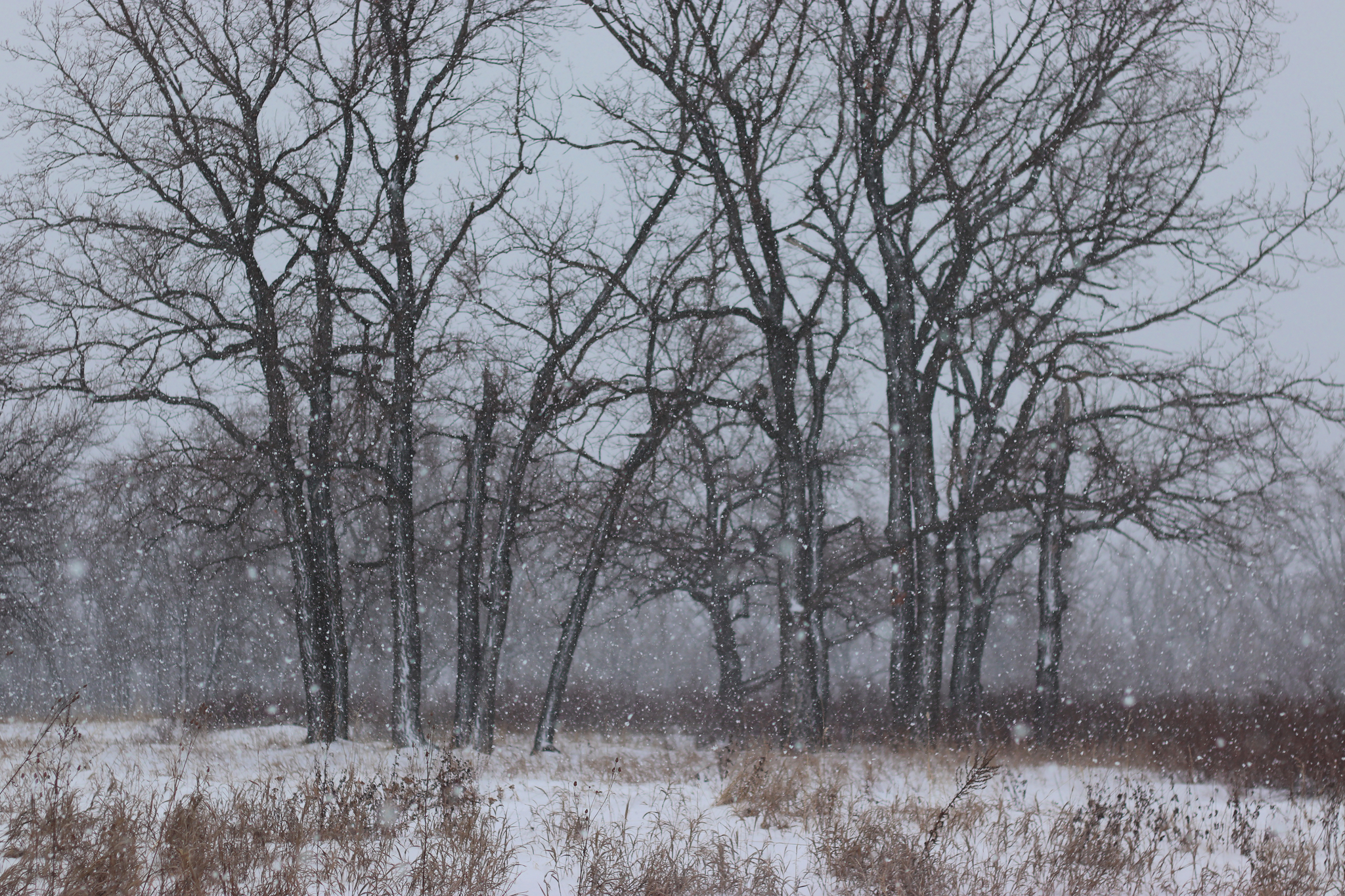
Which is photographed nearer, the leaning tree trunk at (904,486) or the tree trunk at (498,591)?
the leaning tree trunk at (904,486)

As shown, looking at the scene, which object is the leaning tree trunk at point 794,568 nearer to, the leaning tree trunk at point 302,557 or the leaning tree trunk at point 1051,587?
the leaning tree trunk at point 1051,587

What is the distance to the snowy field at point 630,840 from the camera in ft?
16.0

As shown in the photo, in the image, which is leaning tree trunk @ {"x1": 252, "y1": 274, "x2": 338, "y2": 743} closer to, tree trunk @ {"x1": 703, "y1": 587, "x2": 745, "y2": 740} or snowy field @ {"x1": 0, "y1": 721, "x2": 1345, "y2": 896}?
snowy field @ {"x1": 0, "y1": 721, "x2": 1345, "y2": 896}

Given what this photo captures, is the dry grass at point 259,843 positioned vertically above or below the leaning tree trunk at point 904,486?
below

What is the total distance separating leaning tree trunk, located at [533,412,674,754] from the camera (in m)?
12.4

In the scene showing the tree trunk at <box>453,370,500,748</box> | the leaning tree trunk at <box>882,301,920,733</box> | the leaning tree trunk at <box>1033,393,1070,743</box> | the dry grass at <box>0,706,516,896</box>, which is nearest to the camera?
the dry grass at <box>0,706,516,896</box>

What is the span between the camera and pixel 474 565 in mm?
12898

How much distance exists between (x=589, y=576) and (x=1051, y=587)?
7597 mm

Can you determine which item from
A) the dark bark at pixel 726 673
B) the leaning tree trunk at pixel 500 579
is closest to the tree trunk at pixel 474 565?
the leaning tree trunk at pixel 500 579

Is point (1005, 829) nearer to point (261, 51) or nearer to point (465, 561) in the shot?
point (465, 561)

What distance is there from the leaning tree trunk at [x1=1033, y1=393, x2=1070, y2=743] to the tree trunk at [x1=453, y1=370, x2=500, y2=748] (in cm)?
734

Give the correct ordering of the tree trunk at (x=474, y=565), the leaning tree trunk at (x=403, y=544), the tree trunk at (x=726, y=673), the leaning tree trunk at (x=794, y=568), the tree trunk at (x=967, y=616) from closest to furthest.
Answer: the leaning tree trunk at (x=794, y=568) < the leaning tree trunk at (x=403, y=544) < the tree trunk at (x=474, y=565) < the tree trunk at (x=967, y=616) < the tree trunk at (x=726, y=673)

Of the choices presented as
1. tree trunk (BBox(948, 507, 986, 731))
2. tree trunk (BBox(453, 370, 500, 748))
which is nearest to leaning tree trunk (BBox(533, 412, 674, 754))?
tree trunk (BBox(453, 370, 500, 748))

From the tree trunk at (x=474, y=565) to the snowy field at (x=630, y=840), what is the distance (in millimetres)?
4550
